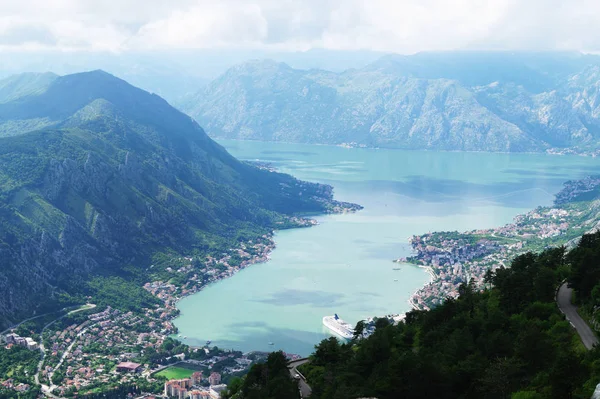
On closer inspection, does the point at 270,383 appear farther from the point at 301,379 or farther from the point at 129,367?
the point at 129,367

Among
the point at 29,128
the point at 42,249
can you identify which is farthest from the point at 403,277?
the point at 29,128

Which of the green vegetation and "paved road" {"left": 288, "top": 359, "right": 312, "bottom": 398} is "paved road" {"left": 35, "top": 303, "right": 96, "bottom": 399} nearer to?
the green vegetation

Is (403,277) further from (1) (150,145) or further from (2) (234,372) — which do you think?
(1) (150,145)

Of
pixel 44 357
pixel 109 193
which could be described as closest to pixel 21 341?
pixel 44 357

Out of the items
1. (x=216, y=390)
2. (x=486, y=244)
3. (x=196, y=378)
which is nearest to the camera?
(x=216, y=390)

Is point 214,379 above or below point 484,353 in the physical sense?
below

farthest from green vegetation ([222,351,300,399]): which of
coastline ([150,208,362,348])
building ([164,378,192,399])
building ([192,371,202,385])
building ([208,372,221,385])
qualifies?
coastline ([150,208,362,348])
